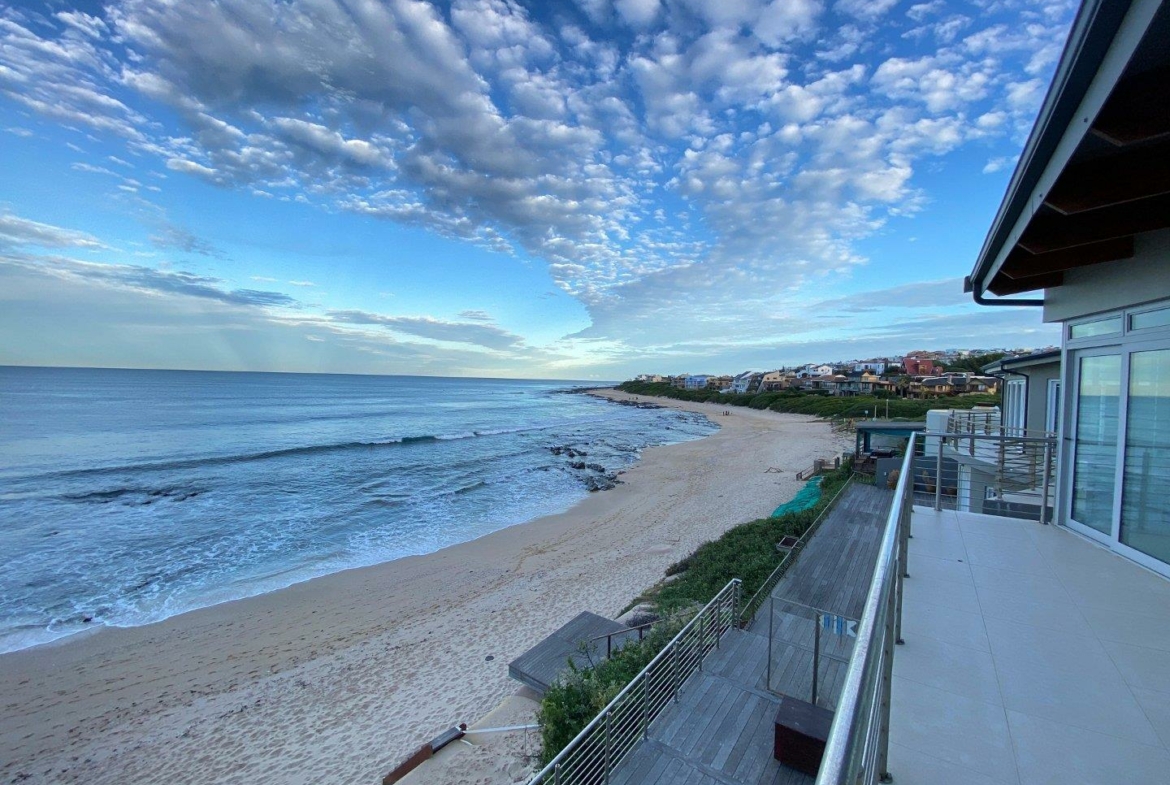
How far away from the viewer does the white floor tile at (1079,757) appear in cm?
199

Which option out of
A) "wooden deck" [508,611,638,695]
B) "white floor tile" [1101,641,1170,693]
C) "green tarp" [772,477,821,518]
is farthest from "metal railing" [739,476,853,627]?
"white floor tile" [1101,641,1170,693]

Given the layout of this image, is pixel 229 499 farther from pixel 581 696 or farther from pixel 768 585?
pixel 768 585

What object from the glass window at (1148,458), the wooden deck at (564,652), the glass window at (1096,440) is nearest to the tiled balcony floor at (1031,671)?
the glass window at (1148,458)

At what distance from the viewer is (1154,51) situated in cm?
171

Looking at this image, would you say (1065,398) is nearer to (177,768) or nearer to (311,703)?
Answer: (311,703)

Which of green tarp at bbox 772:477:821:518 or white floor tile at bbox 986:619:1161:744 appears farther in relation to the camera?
green tarp at bbox 772:477:821:518

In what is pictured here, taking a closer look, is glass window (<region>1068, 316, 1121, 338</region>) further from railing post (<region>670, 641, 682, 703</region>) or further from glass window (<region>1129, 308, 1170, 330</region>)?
railing post (<region>670, 641, 682, 703</region>)

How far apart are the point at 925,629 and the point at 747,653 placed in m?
3.75

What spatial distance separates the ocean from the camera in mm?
13086

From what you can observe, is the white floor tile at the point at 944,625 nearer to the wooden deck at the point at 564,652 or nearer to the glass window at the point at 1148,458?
the glass window at the point at 1148,458

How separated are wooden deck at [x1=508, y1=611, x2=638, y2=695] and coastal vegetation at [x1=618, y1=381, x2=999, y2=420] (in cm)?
2362

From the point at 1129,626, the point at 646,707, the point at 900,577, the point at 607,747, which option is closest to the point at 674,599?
the point at 646,707

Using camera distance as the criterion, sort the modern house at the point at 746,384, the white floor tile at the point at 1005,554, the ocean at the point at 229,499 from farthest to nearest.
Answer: the modern house at the point at 746,384 < the ocean at the point at 229,499 < the white floor tile at the point at 1005,554

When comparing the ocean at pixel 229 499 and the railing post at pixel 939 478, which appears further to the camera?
the ocean at pixel 229 499
